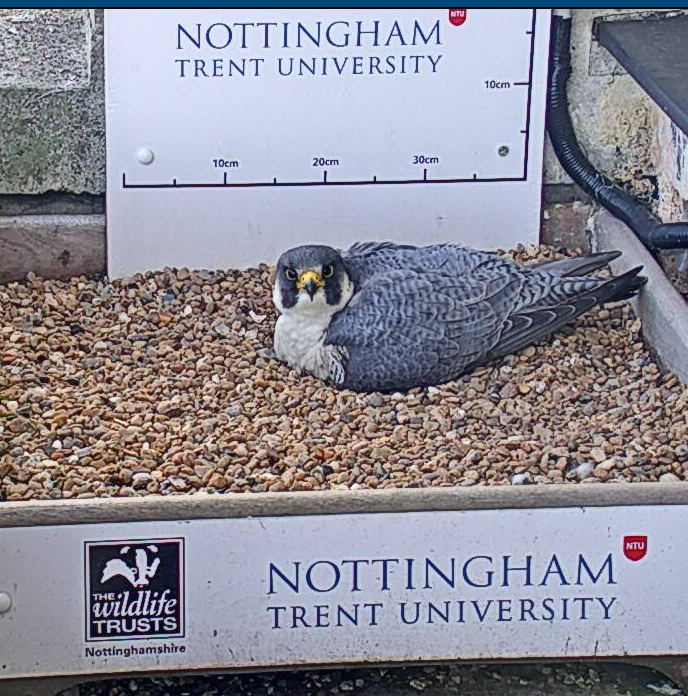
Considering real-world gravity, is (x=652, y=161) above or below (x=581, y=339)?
above

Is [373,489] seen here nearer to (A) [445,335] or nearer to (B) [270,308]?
(A) [445,335]

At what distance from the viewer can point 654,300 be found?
3236 millimetres

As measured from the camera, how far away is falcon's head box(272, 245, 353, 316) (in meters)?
3.01

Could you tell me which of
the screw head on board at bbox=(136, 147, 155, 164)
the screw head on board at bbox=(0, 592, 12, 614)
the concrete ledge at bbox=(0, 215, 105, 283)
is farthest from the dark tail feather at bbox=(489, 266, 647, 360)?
the screw head on board at bbox=(0, 592, 12, 614)

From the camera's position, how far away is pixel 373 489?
2451 millimetres

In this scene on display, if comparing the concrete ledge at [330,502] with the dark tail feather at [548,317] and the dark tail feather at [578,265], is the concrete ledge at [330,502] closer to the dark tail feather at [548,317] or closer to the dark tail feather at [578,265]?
the dark tail feather at [548,317]

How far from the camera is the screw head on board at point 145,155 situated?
134 inches

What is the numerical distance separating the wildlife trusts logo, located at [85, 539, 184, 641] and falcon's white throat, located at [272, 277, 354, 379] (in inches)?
32.6

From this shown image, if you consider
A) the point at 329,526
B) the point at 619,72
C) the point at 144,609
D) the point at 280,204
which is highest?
the point at 619,72

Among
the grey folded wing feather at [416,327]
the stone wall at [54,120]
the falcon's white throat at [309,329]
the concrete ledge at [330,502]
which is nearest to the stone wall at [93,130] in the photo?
the stone wall at [54,120]

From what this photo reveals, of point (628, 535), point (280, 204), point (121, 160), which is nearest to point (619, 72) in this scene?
point (280, 204)

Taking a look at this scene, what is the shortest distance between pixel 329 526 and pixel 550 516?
378 millimetres

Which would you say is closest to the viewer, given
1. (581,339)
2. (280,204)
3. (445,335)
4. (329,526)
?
(329,526)

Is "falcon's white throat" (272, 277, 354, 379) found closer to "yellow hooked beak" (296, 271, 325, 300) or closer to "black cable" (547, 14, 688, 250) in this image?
"yellow hooked beak" (296, 271, 325, 300)
